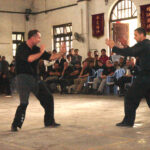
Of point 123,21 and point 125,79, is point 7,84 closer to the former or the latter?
point 125,79

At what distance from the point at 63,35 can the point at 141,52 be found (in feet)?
51.5

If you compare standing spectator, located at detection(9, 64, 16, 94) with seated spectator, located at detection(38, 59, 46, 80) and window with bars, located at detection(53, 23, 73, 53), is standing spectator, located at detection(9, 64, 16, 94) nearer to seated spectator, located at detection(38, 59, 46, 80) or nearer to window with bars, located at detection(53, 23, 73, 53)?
seated spectator, located at detection(38, 59, 46, 80)

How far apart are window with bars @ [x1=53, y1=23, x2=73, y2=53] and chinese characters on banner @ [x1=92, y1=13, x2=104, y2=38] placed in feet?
7.26

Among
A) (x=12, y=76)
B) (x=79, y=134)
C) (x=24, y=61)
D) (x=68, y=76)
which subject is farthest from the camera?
(x=12, y=76)

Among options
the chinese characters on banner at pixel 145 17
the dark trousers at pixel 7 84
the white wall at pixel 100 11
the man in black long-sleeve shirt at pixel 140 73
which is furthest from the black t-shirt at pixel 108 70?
the man in black long-sleeve shirt at pixel 140 73

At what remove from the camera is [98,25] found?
64.8 ft

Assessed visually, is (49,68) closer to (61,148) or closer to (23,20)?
(23,20)

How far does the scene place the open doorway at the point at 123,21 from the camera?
18484mm

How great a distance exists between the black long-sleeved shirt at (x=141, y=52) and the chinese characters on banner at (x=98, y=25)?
12.8 m

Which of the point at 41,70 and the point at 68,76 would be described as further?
the point at 41,70

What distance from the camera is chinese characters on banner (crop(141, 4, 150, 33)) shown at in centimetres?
1700

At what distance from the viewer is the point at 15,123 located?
685 centimetres

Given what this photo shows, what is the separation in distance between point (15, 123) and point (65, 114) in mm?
2563

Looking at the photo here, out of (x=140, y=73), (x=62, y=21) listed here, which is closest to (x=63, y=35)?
(x=62, y=21)
